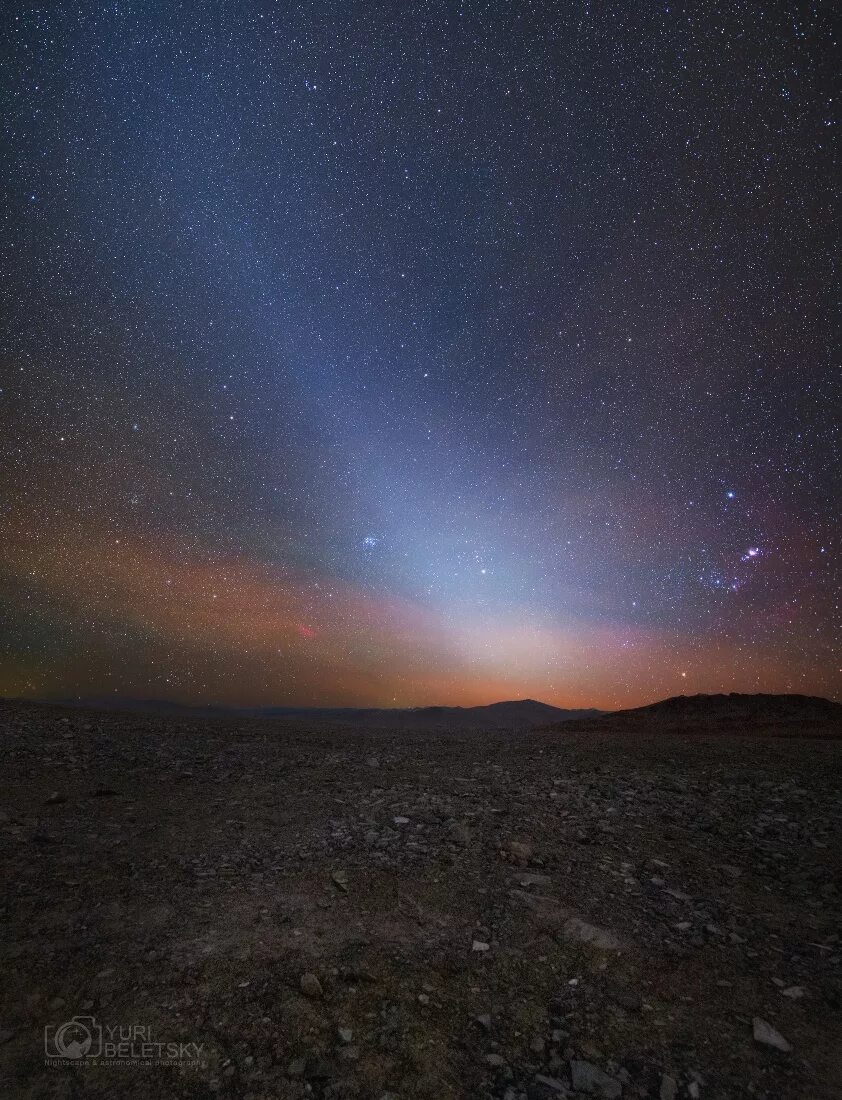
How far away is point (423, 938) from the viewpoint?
4586 millimetres

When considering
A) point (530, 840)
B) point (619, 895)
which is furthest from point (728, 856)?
point (530, 840)

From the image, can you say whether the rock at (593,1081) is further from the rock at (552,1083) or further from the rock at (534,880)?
the rock at (534,880)

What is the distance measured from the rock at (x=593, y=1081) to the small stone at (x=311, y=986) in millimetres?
1868

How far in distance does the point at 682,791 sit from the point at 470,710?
4331 cm

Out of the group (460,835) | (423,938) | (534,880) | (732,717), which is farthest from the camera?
(732,717)

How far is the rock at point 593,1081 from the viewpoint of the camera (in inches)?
123

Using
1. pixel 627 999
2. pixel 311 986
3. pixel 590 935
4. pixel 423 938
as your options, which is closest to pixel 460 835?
pixel 423 938

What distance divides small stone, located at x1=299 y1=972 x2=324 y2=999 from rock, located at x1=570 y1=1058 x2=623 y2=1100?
1868 millimetres

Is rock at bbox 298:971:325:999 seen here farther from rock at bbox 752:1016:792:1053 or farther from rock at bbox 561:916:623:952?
rock at bbox 752:1016:792:1053

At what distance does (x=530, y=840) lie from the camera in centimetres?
656

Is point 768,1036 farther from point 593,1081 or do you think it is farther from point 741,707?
point 741,707

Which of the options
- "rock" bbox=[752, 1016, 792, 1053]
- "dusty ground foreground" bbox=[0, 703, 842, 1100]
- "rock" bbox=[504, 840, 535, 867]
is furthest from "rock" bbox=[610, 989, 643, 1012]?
"rock" bbox=[504, 840, 535, 867]

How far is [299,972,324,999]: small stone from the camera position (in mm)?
3852

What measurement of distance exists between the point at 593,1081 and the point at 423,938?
1.75m
